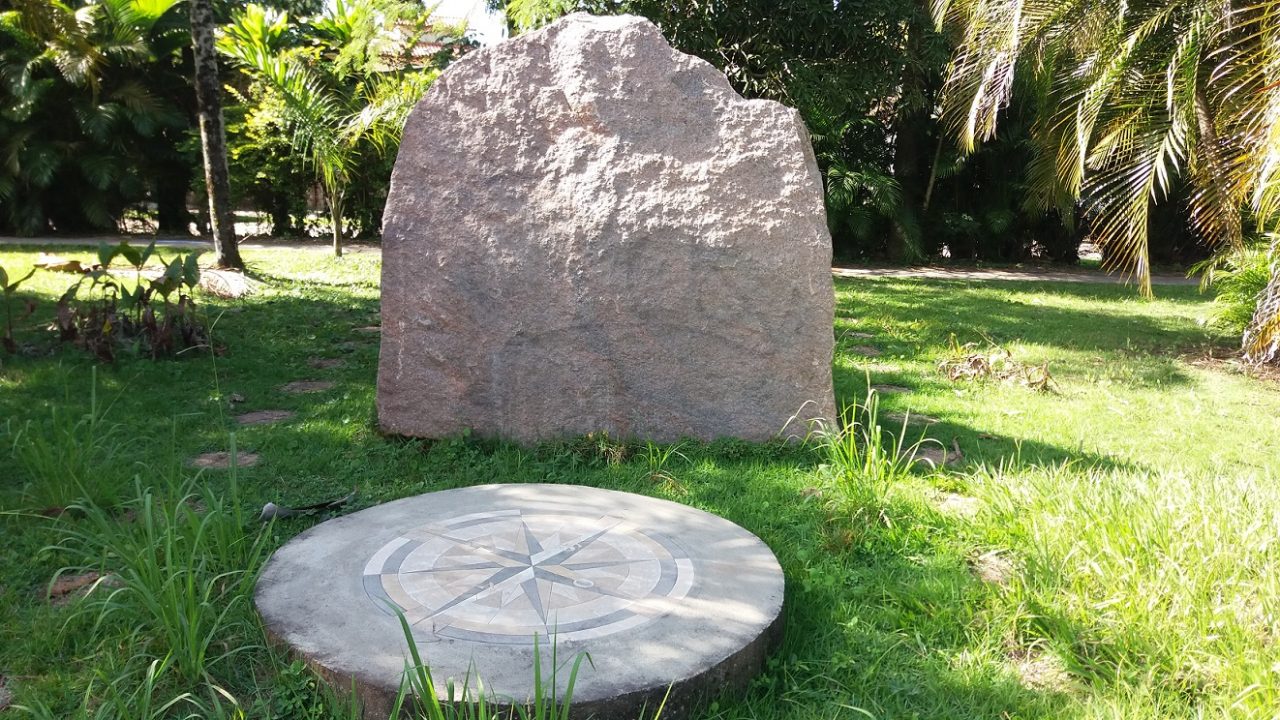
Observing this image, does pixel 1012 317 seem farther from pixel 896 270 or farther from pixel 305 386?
pixel 305 386

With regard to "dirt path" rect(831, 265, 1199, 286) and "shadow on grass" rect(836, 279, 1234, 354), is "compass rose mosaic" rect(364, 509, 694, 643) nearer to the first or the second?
"shadow on grass" rect(836, 279, 1234, 354)

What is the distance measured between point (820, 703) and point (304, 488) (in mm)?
2607

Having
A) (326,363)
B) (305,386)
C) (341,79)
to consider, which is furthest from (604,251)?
(341,79)

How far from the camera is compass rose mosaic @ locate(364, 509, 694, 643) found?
269cm

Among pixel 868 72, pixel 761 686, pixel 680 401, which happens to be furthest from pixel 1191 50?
pixel 761 686

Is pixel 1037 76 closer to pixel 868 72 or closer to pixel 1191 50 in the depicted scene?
pixel 868 72

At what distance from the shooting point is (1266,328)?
6473 mm

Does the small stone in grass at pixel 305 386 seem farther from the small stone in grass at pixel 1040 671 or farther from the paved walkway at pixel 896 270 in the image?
the paved walkway at pixel 896 270

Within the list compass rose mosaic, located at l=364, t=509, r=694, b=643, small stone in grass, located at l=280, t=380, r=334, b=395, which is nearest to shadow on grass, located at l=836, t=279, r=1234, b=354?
small stone in grass, located at l=280, t=380, r=334, b=395

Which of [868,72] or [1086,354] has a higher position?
[868,72]

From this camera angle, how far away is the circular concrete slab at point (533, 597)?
2436mm

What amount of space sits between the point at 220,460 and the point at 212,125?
19.6 ft

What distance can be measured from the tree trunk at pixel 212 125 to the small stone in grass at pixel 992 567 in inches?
334

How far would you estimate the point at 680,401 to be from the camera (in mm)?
4684
